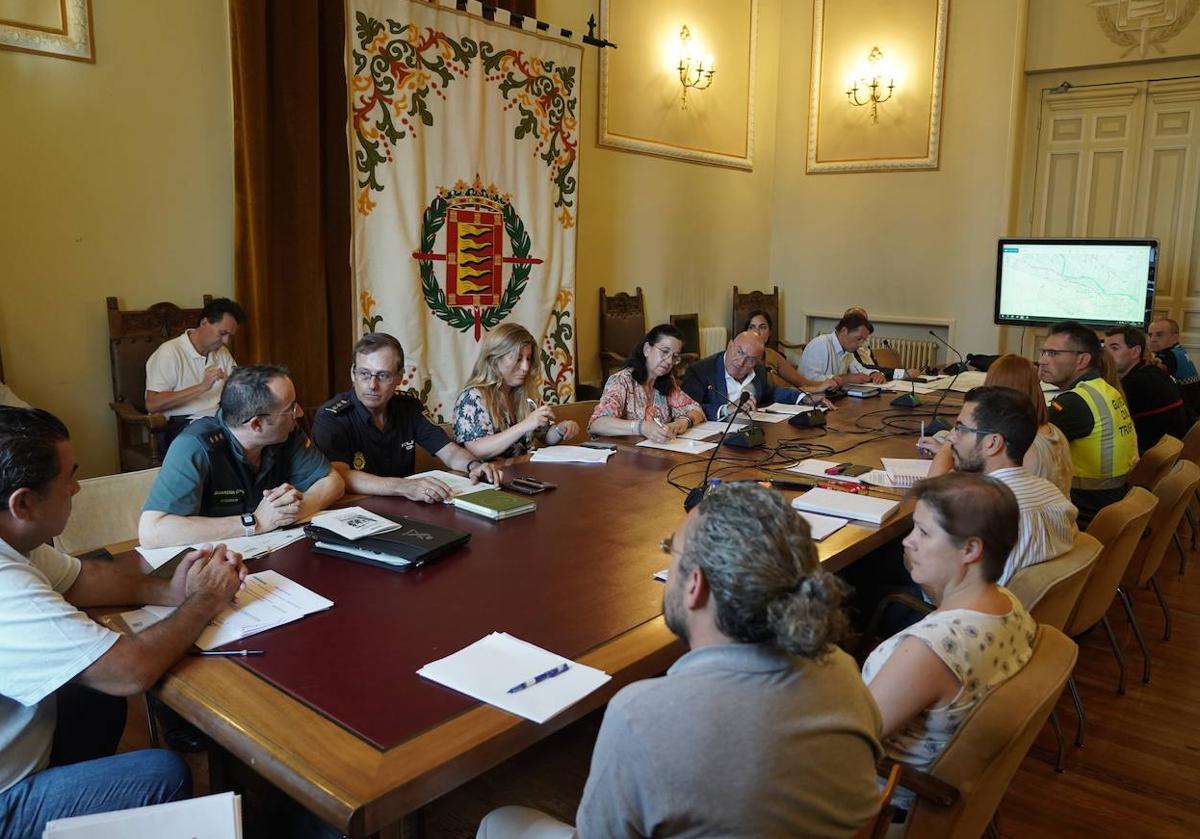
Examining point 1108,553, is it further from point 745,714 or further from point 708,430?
point 745,714

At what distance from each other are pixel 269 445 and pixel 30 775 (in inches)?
39.9

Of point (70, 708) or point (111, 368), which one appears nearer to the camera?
point (70, 708)

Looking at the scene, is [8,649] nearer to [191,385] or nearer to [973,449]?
[973,449]

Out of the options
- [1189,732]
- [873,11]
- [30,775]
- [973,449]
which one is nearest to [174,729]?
[30,775]

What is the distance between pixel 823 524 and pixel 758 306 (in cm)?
546

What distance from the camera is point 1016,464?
247 centimetres

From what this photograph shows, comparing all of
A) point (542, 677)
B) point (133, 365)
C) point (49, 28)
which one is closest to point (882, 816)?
point (542, 677)

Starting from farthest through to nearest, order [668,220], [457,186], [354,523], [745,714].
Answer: [668,220] < [457,186] < [354,523] < [745,714]

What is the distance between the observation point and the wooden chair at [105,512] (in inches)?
91.5

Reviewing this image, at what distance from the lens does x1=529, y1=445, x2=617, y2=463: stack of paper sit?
3.15 metres

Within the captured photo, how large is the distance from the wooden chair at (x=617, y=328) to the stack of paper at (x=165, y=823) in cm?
512

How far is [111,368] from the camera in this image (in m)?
4.08

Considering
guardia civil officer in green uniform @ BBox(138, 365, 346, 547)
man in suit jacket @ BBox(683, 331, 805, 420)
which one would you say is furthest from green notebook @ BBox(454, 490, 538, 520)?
man in suit jacket @ BBox(683, 331, 805, 420)

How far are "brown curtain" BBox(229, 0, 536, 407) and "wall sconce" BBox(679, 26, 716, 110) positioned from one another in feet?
9.60
